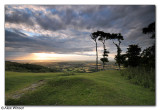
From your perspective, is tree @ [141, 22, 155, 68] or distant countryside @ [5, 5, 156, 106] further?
tree @ [141, 22, 155, 68]

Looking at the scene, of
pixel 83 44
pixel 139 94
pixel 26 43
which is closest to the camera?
pixel 139 94

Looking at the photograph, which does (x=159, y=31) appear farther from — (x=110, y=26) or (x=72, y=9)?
(x=72, y=9)

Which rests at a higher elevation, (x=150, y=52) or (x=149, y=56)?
(x=150, y=52)

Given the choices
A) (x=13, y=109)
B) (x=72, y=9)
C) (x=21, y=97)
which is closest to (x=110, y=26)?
(x=72, y=9)

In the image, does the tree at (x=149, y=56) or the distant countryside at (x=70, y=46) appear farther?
the tree at (x=149, y=56)

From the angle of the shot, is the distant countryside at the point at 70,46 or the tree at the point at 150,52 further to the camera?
the tree at the point at 150,52

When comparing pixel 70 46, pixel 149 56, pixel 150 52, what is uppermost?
→ pixel 70 46

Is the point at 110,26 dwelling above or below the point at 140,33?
above

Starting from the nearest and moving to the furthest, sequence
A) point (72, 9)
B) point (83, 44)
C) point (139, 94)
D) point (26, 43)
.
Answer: point (139, 94) → point (72, 9) → point (26, 43) → point (83, 44)

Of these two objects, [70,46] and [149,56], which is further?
[70,46]

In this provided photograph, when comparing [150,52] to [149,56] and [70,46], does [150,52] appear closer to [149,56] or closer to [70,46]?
[149,56]

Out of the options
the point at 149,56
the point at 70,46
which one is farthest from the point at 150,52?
the point at 70,46
